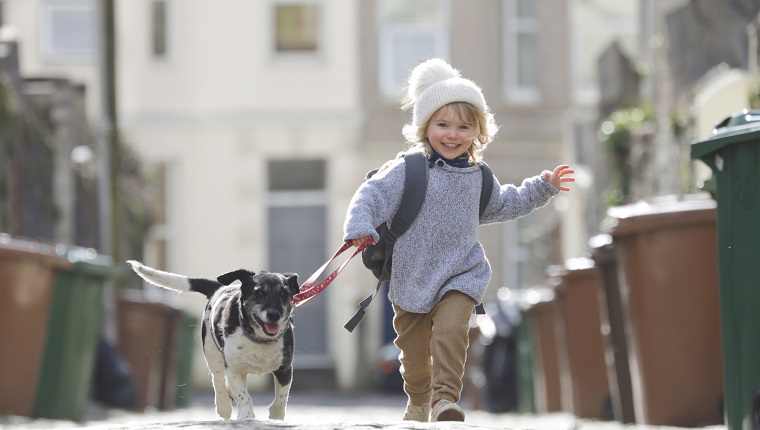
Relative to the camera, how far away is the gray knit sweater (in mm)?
7379

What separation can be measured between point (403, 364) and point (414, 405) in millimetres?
163

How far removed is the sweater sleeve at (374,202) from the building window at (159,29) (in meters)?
26.5

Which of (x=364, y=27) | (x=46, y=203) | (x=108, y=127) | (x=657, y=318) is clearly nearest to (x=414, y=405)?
(x=657, y=318)

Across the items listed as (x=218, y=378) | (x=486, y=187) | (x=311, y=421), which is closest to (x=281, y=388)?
(x=311, y=421)

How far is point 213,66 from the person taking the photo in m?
33.6

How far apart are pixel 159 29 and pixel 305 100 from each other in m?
2.66

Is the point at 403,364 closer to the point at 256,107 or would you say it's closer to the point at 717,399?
the point at 717,399

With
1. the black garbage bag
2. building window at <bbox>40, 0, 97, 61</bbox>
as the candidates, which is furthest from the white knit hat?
building window at <bbox>40, 0, 97, 61</bbox>

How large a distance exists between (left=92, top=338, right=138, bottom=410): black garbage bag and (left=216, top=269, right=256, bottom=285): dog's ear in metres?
9.68

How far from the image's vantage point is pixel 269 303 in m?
6.86

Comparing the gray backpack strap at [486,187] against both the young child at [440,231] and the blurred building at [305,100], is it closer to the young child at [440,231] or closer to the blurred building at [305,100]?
the young child at [440,231]

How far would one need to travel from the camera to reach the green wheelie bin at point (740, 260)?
24.9 ft

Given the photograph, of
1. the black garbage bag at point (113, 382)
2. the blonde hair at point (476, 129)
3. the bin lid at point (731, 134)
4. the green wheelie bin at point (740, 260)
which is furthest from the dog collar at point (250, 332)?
the black garbage bag at point (113, 382)

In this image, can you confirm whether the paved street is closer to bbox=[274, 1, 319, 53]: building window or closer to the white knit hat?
the white knit hat
